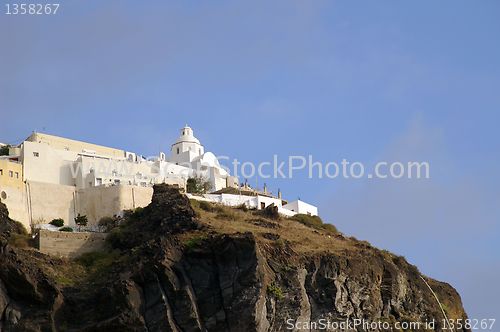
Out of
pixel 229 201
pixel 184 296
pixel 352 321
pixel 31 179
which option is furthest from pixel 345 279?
pixel 31 179

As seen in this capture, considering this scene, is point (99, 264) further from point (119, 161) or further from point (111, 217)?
point (119, 161)

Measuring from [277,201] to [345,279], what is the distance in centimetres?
2088

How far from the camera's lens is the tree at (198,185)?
92.4 m

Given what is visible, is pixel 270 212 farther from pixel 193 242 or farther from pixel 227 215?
pixel 193 242

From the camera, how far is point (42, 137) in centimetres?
9044

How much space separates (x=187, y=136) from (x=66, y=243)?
96.8ft

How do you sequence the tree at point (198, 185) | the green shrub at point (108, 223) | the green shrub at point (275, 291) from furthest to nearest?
the tree at point (198, 185) → the green shrub at point (108, 223) → the green shrub at point (275, 291)

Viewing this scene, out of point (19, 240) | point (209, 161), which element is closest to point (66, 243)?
point (19, 240)

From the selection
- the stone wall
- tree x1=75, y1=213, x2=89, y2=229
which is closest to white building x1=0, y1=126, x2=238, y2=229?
tree x1=75, y1=213, x2=89, y2=229

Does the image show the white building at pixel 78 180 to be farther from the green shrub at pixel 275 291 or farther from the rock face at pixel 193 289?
the green shrub at pixel 275 291

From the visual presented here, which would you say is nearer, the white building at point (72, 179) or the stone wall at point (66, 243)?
the stone wall at point (66, 243)

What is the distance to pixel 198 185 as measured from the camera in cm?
9369

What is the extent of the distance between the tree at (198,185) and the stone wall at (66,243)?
16233 millimetres

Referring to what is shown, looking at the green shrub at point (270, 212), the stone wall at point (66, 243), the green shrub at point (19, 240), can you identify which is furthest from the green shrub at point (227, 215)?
the green shrub at point (19, 240)
